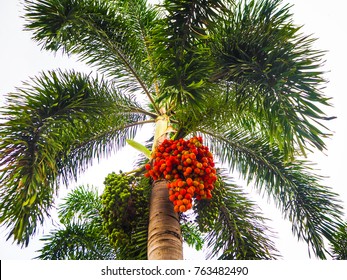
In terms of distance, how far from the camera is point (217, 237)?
3.79 m

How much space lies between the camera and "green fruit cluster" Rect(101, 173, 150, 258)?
319 centimetres

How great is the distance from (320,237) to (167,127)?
177 centimetres

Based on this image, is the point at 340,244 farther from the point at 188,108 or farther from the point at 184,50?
the point at 184,50

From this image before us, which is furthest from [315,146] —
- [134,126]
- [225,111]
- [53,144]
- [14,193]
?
[134,126]

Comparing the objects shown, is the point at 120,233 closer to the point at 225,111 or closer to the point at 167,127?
the point at 167,127

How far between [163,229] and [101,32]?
197cm

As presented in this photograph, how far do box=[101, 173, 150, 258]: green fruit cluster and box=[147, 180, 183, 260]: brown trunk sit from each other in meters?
0.26

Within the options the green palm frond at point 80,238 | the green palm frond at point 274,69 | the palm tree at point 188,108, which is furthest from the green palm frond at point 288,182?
the green palm frond at point 80,238

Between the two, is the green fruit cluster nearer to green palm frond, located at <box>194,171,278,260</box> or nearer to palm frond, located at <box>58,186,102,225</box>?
green palm frond, located at <box>194,171,278,260</box>

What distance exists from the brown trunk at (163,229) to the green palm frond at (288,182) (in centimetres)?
124

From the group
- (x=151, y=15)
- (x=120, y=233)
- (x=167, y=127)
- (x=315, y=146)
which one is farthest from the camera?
(x=151, y=15)

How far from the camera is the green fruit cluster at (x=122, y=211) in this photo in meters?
3.19

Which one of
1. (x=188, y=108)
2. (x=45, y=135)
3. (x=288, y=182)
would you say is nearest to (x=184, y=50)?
(x=188, y=108)

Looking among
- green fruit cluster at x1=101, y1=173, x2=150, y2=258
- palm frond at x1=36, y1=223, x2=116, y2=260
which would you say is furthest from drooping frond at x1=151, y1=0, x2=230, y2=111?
palm frond at x1=36, y1=223, x2=116, y2=260
